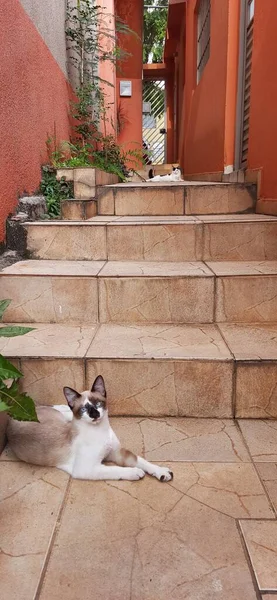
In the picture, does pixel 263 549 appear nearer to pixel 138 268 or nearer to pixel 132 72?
pixel 138 268

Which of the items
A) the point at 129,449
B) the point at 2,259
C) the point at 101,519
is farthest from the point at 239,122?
the point at 101,519

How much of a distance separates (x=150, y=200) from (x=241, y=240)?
54.1 inches

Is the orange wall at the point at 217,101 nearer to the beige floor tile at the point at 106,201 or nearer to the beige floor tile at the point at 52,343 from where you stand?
the beige floor tile at the point at 106,201

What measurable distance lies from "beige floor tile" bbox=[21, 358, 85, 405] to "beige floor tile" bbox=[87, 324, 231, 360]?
0.39 feet

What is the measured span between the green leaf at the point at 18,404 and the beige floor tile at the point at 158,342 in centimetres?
64

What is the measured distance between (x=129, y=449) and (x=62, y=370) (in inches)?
21.3

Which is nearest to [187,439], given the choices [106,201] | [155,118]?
[106,201]

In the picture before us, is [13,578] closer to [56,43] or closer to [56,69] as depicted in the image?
[56,69]

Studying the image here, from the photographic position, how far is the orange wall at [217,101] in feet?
16.3

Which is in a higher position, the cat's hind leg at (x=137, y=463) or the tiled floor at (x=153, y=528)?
the cat's hind leg at (x=137, y=463)

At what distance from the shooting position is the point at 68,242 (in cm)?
326

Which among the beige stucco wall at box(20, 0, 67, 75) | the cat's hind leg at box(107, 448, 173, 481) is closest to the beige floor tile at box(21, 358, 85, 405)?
the cat's hind leg at box(107, 448, 173, 481)

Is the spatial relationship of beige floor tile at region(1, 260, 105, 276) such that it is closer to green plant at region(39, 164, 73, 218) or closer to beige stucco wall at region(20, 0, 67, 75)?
green plant at region(39, 164, 73, 218)

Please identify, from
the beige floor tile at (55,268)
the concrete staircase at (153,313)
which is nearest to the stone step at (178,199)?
the concrete staircase at (153,313)
